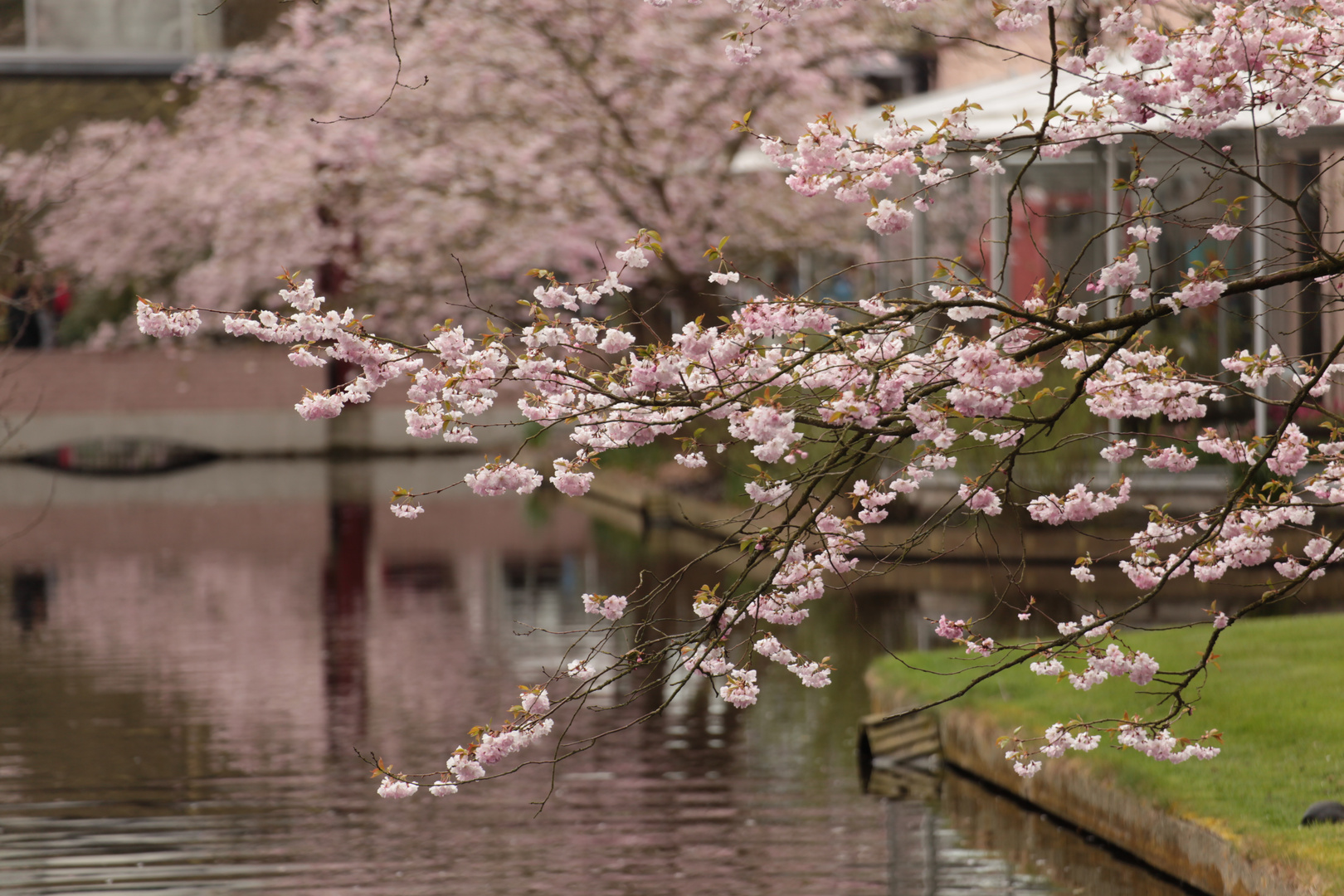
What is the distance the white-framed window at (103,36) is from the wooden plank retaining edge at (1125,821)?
2417 centimetres

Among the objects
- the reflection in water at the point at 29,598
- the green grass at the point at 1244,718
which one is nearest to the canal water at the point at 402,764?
the reflection in water at the point at 29,598

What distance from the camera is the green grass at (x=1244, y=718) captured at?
665 centimetres

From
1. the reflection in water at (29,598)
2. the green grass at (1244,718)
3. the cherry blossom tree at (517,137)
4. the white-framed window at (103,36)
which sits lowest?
the green grass at (1244,718)

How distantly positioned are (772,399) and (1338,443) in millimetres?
2283

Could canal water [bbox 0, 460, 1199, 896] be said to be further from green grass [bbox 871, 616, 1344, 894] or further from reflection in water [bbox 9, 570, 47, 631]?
green grass [bbox 871, 616, 1344, 894]

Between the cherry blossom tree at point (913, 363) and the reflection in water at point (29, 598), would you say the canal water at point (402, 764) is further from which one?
the cherry blossom tree at point (913, 363)

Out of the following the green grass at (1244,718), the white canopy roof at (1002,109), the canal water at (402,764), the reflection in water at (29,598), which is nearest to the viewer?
the green grass at (1244,718)

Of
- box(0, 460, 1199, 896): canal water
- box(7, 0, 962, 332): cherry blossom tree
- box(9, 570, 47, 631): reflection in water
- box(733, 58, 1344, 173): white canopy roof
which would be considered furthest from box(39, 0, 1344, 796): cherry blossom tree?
box(7, 0, 962, 332): cherry blossom tree

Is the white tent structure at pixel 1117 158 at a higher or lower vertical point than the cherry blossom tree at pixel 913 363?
higher

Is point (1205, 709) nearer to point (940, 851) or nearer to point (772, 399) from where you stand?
point (940, 851)

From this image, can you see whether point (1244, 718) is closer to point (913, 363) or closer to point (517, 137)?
point (913, 363)

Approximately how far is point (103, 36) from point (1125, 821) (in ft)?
89.1

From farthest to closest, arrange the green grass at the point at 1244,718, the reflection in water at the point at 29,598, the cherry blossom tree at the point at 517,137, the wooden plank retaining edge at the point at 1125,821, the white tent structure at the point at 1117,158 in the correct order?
the cherry blossom tree at the point at 517,137 < the white tent structure at the point at 1117,158 < the reflection in water at the point at 29,598 < the green grass at the point at 1244,718 < the wooden plank retaining edge at the point at 1125,821

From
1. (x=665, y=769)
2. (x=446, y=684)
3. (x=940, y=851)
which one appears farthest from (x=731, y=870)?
(x=446, y=684)
